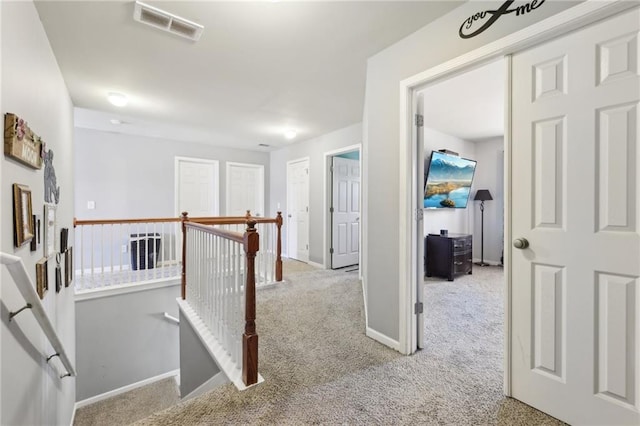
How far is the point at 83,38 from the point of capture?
210 centimetres

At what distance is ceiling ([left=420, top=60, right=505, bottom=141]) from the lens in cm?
270

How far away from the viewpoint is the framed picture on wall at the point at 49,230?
205 cm

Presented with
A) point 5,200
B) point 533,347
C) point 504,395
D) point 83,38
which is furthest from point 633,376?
point 83,38

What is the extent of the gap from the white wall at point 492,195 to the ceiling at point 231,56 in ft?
8.80

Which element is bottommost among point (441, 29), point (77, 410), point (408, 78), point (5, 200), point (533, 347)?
point (77, 410)

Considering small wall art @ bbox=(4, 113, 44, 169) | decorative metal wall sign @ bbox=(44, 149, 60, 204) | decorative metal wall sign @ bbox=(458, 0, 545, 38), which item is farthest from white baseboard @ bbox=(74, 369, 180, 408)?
decorative metal wall sign @ bbox=(458, 0, 545, 38)

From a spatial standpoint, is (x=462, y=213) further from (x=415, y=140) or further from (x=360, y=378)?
(x=360, y=378)

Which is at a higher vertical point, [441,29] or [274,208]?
[441,29]

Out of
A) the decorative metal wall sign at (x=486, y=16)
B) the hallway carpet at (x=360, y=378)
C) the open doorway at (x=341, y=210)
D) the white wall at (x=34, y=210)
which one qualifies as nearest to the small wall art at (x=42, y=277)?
the white wall at (x=34, y=210)

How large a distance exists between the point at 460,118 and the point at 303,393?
388 cm

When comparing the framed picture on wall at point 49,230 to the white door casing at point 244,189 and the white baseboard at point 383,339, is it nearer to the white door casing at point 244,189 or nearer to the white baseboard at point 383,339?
the white baseboard at point 383,339

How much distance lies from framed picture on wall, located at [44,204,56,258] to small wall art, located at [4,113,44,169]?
1.61 feet

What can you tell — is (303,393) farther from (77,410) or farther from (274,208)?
(274,208)

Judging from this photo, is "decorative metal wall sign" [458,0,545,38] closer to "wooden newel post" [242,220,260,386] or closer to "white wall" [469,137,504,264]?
"wooden newel post" [242,220,260,386]
